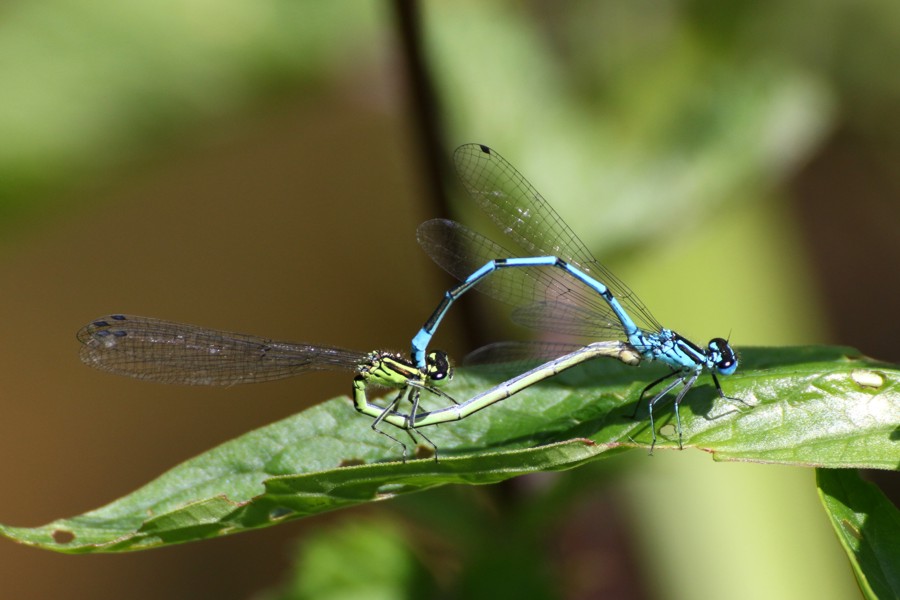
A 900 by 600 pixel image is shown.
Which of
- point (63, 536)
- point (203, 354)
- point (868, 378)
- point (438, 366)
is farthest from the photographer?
point (203, 354)

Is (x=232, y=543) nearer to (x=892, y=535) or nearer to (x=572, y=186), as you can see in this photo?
(x=572, y=186)

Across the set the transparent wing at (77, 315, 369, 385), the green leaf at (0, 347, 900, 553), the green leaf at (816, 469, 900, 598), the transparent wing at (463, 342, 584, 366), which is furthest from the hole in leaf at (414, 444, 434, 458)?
the green leaf at (816, 469, 900, 598)

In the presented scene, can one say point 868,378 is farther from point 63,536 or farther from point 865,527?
point 63,536

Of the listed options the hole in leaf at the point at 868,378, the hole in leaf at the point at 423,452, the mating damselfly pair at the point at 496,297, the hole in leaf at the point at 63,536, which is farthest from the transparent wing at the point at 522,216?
the hole in leaf at the point at 63,536

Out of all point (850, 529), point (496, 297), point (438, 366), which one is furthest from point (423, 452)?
point (850, 529)

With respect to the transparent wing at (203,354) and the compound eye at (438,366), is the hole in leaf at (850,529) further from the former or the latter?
the transparent wing at (203,354)

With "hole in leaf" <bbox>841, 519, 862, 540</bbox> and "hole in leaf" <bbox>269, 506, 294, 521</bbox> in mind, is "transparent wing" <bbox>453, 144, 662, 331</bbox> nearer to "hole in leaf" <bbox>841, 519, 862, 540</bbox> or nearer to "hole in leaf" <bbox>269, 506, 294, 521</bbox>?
"hole in leaf" <bbox>841, 519, 862, 540</bbox>
